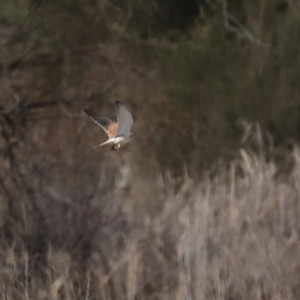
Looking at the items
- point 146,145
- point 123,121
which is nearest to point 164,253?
point 123,121

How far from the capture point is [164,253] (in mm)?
4105

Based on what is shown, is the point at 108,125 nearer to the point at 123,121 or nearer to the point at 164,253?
the point at 123,121

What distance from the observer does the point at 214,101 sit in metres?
7.78

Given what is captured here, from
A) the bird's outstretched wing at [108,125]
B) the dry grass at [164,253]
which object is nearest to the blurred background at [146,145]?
the dry grass at [164,253]

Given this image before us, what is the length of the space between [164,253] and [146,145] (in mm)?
3477

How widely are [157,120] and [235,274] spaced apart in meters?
3.82

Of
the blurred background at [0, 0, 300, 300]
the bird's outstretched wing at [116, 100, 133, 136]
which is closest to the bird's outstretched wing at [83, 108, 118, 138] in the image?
the bird's outstretched wing at [116, 100, 133, 136]

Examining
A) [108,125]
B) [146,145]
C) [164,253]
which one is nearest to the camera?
[164,253]

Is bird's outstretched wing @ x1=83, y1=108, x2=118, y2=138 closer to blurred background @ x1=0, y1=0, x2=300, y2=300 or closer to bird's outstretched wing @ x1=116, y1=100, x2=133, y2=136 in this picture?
bird's outstretched wing @ x1=116, y1=100, x2=133, y2=136

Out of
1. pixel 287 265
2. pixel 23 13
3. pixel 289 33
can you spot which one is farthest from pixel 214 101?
pixel 287 265

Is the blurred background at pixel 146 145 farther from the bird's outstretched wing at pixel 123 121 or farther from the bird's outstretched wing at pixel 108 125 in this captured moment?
the bird's outstretched wing at pixel 123 121

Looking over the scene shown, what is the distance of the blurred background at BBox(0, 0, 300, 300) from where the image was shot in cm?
399

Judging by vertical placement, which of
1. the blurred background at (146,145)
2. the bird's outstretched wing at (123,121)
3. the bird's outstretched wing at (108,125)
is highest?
the bird's outstretched wing at (123,121)

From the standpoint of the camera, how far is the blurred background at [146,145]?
3.99 m
